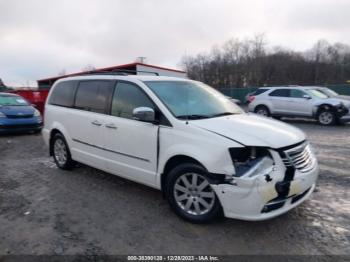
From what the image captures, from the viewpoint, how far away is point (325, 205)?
413 cm

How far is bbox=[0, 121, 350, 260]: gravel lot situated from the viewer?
10.4 feet

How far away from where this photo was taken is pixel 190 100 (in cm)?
438

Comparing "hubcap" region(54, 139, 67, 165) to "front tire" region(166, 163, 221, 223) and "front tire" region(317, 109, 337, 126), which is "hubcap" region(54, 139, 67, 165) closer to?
"front tire" region(166, 163, 221, 223)

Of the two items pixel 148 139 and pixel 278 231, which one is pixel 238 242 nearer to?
pixel 278 231

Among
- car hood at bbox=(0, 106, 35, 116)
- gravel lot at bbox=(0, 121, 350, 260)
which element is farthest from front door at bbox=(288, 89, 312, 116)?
car hood at bbox=(0, 106, 35, 116)

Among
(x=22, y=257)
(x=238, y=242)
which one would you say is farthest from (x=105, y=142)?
(x=238, y=242)

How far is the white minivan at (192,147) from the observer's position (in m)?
3.25

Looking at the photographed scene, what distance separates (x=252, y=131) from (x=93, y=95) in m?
2.82

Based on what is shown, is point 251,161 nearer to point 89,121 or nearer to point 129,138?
point 129,138

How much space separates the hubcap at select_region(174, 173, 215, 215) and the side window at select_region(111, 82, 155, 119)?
3.65ft

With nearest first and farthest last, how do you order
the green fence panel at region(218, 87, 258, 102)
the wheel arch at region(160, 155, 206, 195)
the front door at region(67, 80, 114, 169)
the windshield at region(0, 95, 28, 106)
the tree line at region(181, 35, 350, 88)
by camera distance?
the wheel arch at region(160, 155, 206, 195)
the front door at region(67, 80, 114, 169)
the windshield at region(0, 95, 28, 106)
the green fence panel at region(218, 87, 258, 102)
the tree line at region(181, 35, 350, 88)

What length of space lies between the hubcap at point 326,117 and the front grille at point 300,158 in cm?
983

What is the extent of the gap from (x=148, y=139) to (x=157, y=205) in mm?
949

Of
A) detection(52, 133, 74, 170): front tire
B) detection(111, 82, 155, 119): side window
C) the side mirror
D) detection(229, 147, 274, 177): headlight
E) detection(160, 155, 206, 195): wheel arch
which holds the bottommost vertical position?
detection(52, 133, 74, 170): front tire
